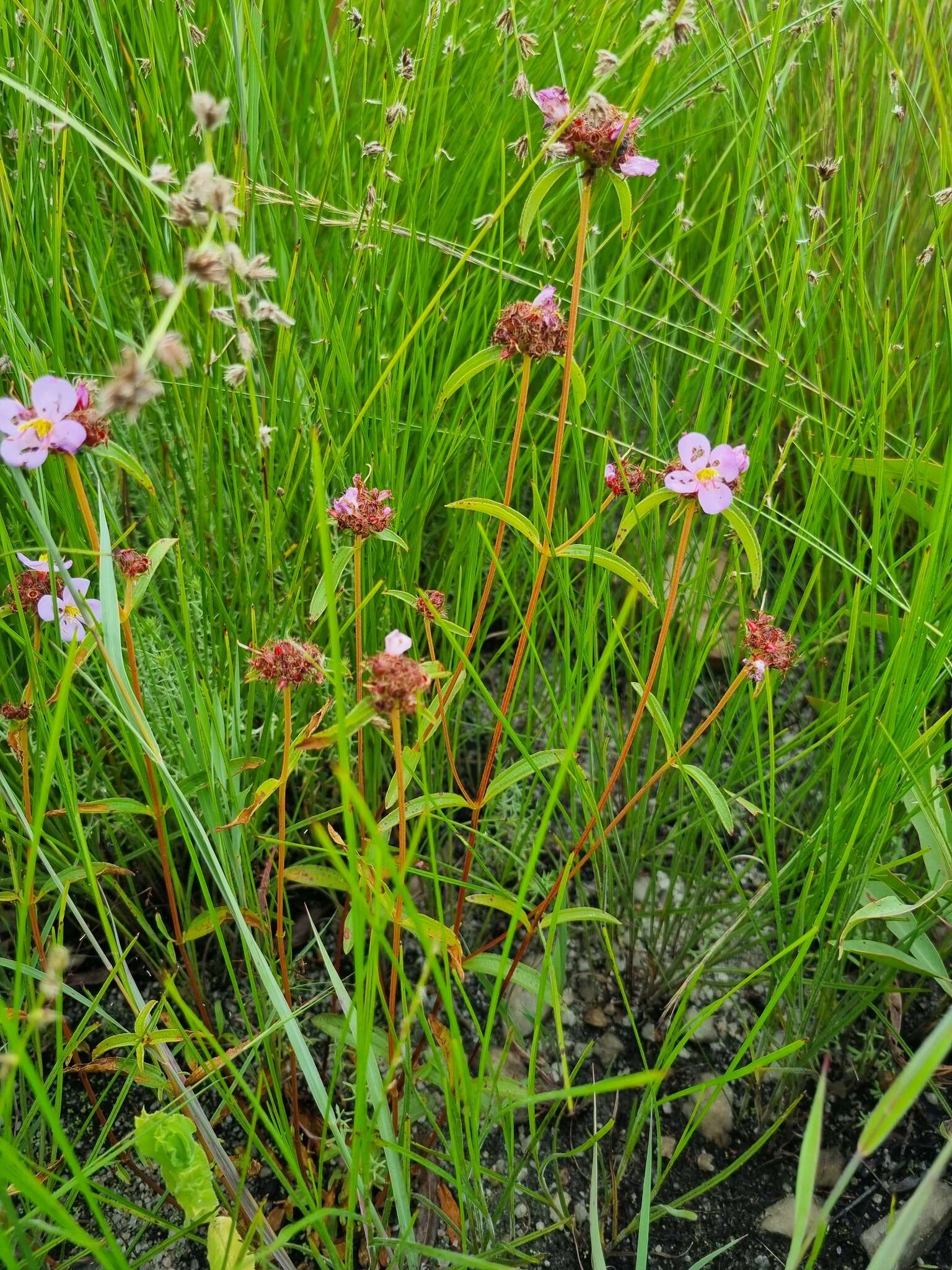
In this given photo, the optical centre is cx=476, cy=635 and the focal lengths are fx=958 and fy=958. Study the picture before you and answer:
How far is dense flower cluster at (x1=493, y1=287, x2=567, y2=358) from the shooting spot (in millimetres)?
971

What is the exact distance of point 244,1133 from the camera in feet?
3.90

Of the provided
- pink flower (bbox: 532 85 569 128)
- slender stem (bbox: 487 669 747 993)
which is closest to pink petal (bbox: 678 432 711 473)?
slender stem (bbox: 487 669 747 993)

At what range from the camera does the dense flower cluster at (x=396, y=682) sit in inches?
30.4

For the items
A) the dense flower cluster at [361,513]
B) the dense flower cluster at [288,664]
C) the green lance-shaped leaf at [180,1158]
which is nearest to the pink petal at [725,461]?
the dense flower cluster at [361,513]

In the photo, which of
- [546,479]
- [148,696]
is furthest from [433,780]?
[546,479]

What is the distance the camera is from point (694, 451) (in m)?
0.98


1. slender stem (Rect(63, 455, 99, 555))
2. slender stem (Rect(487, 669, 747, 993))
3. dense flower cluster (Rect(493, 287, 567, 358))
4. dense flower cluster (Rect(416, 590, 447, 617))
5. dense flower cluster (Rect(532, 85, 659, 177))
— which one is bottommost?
slender stem (Rect(487, 669, 747, 993))

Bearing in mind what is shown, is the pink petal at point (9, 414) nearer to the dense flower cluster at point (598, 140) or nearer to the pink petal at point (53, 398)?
the pink petal at point (53, 398)

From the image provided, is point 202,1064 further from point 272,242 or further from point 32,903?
point 272,242

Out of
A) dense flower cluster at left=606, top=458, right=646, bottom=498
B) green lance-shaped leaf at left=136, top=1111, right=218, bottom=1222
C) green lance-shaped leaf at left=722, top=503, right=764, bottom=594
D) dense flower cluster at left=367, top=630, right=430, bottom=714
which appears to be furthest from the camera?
dense flower cluster at left=606, top=458, right=646, bottom=498

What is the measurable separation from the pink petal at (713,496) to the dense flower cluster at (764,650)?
0.51 ft

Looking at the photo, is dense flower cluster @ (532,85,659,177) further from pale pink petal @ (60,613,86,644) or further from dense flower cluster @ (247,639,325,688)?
pale pink petal @ (60,613,86,644)

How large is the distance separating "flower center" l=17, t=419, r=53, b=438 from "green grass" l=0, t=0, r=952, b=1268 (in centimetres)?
13

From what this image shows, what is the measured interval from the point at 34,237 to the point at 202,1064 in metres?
1.08
